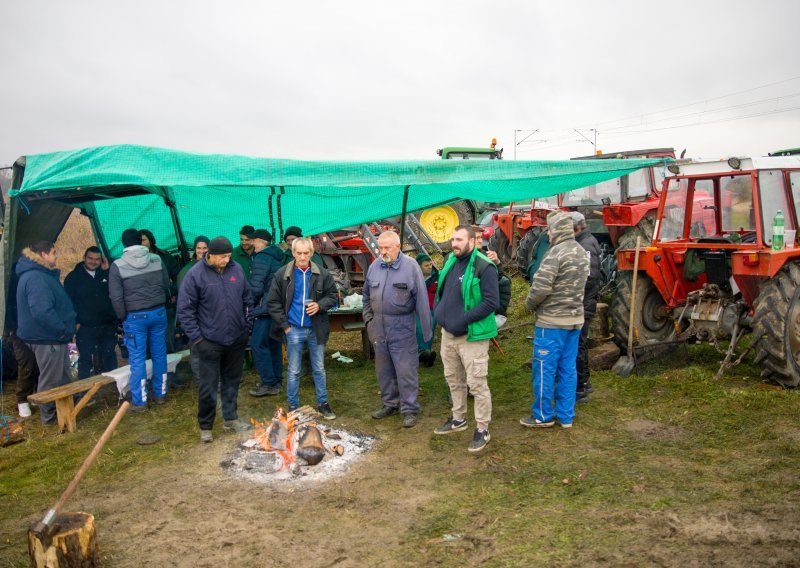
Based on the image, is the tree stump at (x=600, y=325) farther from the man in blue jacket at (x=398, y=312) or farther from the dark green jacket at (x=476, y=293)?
the dark green jacket at (x=476, y=293)

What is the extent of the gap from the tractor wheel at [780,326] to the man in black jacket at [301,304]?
12.7 ft

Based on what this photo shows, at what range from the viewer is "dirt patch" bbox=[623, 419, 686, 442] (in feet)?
15.6

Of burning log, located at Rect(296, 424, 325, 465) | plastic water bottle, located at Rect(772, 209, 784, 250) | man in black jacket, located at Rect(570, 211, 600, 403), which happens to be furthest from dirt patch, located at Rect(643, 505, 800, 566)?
plastic water bottle, located at Rect(772, 209, 784, 250)

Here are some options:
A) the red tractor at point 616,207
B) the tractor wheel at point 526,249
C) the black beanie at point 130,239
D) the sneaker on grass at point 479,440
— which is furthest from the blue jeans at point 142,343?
the tractor wheel at point 526,249

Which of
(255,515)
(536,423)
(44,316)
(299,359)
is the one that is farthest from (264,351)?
(536,423)

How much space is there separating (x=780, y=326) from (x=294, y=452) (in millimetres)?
4329

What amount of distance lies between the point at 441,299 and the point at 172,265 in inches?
156

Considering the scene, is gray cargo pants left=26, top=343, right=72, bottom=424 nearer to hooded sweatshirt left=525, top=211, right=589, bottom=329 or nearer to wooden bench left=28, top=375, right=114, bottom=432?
wooden bench left=28, top=375, right=114, bottom=432

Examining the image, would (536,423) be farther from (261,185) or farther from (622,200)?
(622,200)

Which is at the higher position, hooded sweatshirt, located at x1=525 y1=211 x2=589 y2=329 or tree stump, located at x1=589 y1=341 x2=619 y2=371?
hooded sweatshirt, located at x1=525 y1=211 x2=589 y2=329

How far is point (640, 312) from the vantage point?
6496 mm

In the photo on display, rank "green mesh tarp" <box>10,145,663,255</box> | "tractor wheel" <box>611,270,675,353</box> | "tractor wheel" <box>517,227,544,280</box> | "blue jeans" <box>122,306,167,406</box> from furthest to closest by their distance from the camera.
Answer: "tractor wheel" <box>517,227,544,280</box> → "tractor wheel" <box>611,270,675,353</box> → "blue jeans" <box>122,306,167,406</box> → "green mesh tarp" <box>10,145,663,255</box>

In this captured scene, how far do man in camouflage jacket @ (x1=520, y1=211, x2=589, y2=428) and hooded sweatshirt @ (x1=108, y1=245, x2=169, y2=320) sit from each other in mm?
3621

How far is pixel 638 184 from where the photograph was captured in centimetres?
959
